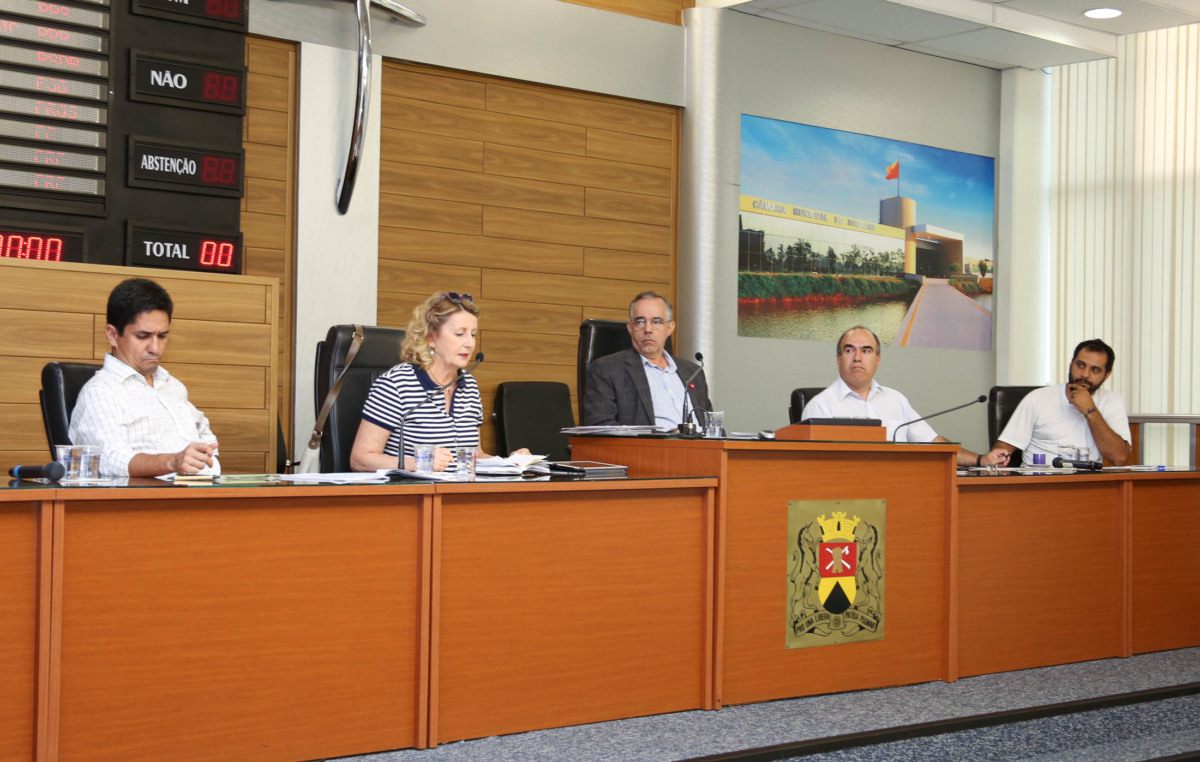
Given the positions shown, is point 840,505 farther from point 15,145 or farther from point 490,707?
point 15,145

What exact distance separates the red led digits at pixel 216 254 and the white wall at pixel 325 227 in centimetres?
75

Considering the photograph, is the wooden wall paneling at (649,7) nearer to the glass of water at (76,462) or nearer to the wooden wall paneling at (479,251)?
the wooden wall paneling at (479,251)

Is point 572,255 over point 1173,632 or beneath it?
over

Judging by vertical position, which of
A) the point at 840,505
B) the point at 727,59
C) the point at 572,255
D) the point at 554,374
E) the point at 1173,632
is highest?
the point at 727,59

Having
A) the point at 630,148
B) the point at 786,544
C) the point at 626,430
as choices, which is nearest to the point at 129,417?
the point at 626,430

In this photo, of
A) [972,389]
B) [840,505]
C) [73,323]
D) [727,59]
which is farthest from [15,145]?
[972,389]

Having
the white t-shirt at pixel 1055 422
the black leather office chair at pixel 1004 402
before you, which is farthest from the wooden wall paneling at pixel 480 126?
the white t-shirt at pixel 1055 422

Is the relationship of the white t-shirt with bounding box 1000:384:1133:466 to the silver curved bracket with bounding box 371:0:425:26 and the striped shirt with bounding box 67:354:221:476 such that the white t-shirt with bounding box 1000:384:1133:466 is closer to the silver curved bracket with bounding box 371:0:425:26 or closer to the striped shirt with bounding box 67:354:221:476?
the silver curved bracket with bounding box 371:0:425:26

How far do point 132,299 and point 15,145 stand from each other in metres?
1.09

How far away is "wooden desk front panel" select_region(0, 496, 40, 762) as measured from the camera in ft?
7.01

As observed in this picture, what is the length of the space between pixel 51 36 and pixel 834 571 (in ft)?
9.93

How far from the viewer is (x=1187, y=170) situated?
247 inches

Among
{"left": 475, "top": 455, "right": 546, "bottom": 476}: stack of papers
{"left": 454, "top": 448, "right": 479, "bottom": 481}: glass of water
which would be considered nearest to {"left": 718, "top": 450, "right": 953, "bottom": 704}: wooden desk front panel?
{"left": 475, "top": 455, "right": 546, "bottom": 476}: stack of papers

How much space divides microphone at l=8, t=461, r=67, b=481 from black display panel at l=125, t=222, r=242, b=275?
151 cm
